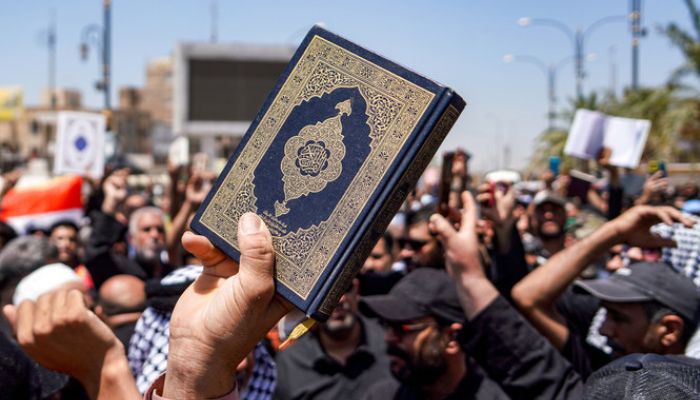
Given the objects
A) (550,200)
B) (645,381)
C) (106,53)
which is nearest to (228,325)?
(645,381)

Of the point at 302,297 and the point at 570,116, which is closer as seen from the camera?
the point at 302,297

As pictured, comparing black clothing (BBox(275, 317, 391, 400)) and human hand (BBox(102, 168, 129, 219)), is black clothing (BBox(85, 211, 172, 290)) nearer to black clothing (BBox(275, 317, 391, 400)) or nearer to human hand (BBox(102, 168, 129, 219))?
human hand (BBox(102, 168, 129, 219))

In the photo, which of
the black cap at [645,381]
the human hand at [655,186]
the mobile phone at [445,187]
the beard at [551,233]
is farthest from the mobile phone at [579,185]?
the black cap at [645,381]

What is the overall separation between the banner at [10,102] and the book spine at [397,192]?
2003 inches

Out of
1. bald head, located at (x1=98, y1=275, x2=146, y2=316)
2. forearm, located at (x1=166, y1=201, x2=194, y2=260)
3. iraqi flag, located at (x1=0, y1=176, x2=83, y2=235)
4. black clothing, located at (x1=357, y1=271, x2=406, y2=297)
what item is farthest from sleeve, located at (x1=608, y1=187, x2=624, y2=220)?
iraqi flag, located at (x1=0, y1=176, x2=83, y2=235)

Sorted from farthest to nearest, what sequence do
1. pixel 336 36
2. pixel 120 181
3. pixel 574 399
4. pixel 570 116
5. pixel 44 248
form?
pixel 570 116 → pixel 120 181 → pixel 44 248 → pixel 574 399 → pixel 336 36

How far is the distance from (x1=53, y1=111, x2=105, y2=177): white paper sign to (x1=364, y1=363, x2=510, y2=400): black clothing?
6.62 m

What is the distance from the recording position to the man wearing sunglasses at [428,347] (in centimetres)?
368

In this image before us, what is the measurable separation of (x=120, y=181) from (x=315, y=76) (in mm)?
6383

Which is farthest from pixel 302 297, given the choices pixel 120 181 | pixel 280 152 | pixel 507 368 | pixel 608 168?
pixel 120 181

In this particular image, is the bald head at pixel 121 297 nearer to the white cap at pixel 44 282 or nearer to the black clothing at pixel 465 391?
the white cap at pixel 44 282

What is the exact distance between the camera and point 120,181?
8148 millimetres

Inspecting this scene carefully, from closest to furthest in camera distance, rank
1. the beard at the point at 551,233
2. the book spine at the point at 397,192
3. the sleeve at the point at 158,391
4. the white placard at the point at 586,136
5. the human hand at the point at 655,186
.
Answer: the book spine at the point at 397,192, the sleeve at the point at 158,391, the human hand at the point at 655,186, the beard at the point at 551,233, the white placard at the point at 586,136

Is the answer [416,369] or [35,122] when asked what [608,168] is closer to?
[416,369]
